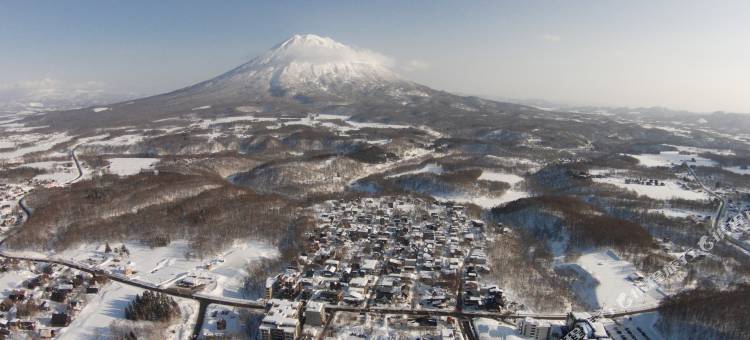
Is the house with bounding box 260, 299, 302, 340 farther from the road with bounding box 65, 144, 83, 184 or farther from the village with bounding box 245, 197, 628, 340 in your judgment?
the road with bounding box 65, 144, 83, 184

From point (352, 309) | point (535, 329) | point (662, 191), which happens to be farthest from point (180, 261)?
point (662, 191)

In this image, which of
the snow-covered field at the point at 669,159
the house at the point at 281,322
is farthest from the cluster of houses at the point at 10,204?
the snow-covered field at the point at 669,159

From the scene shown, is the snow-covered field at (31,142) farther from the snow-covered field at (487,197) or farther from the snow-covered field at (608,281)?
the snow-covered field at (608,281)

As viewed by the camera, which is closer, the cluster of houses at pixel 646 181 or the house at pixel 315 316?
the house at pixel 315 316

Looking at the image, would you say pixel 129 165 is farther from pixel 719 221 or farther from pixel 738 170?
pixel 738 170

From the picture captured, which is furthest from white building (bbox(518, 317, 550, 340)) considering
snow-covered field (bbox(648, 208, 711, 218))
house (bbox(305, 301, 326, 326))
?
snow-covered field (bbox(648, 208, 711, 218))

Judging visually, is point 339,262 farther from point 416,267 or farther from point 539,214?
point 539,214

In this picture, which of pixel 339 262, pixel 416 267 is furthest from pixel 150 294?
pixel 416 267
